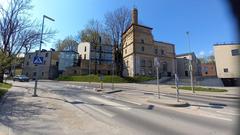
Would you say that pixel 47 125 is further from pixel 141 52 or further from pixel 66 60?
pixel 66 60

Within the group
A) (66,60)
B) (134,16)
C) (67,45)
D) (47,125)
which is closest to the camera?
(47,125)

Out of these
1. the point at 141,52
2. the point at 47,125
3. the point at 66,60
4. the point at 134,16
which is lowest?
the point at 47,125

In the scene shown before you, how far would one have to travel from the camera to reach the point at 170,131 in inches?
230

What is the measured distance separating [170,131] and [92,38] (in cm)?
5981

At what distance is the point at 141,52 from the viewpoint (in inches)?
2009

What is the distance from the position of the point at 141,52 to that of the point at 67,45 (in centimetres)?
3343

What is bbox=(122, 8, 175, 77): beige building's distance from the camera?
49.5 meters

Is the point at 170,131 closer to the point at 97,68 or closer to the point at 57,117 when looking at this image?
the point at 57,117

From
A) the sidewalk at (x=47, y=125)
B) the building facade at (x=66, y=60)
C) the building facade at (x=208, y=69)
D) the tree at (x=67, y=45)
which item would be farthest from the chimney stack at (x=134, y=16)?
the sidewalk at (x=47, y=125)

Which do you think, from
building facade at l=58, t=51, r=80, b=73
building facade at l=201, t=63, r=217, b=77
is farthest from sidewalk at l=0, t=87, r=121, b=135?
building facade at l=201, t=63, r=217, b=77

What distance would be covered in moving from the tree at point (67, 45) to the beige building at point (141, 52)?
80.2ft

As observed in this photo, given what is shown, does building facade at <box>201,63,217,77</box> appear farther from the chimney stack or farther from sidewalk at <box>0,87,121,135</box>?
sidewalk at <box>0,87,121,135</box>

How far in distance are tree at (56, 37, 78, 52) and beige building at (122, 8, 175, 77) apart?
24.4 m

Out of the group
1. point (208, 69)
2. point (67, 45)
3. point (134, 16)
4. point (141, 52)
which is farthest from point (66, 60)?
point (208, 69)
